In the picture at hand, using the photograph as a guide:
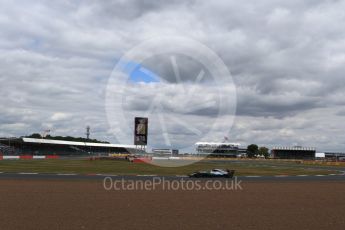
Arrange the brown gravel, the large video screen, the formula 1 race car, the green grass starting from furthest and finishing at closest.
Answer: the large video screen
the green grass
the formula 1 race car
the brown gravel

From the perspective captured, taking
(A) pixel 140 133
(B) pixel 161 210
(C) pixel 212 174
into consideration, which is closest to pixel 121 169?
(C) pixel 212 174

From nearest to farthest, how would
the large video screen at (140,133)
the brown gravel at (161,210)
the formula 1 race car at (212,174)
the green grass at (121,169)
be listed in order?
the brown gravel at (161,210) < the formula 1 race car at (212,174) < the green grass at (121,169) < the large video screen at (140,133)

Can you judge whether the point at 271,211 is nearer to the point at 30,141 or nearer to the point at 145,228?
the point at 145,228

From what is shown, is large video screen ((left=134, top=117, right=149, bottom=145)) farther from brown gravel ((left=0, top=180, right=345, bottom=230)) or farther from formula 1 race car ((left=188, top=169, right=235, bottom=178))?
brown gravel ((left=0, top=180, right=345, bottom=230))

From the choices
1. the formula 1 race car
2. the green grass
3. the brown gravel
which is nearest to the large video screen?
the green grass

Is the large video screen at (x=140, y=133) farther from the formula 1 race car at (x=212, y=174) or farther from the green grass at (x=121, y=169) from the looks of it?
the formula 1 race car at (x=212, y=174)

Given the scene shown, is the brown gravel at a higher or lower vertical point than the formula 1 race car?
lower

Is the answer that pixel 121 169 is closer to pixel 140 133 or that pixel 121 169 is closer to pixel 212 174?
pixel 212 174

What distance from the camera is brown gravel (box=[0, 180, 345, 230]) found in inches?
669

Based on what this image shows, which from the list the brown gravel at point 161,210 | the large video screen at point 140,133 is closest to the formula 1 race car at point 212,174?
the brown gravel at point 161,210

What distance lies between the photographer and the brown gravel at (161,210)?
17.0m

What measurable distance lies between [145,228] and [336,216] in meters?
8.97

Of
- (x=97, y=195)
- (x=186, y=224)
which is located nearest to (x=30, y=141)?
(x=97, y=195)

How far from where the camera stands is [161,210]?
20.8m
